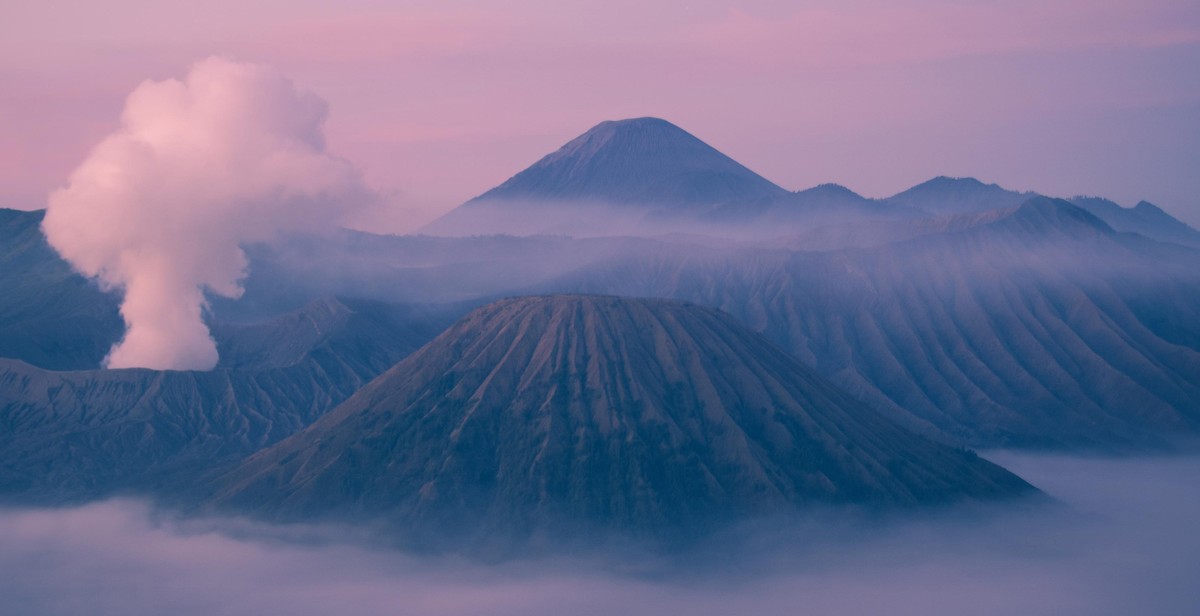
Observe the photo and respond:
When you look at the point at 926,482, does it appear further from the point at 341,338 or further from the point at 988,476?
the point at 341,338

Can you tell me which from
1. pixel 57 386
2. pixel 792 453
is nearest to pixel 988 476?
pixel 792 453

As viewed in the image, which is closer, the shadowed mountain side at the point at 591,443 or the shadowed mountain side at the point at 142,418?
the shadowed mountain side at the point at 591,443

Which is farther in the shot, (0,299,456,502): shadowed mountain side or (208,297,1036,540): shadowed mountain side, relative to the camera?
(0,299,456,502): shadowed mountain side

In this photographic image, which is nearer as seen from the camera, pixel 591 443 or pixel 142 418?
pixel 591 443

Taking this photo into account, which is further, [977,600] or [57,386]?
[57,386]
